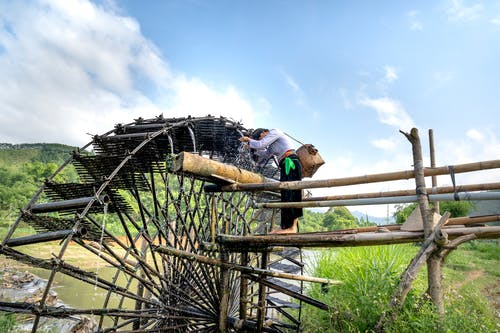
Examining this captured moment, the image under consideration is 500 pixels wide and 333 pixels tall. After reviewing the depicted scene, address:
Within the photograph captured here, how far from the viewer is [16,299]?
10805 millimetres

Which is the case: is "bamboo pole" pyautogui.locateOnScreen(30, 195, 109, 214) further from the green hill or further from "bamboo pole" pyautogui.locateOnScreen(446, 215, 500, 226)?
the green hill

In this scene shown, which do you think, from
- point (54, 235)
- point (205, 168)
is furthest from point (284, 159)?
point (54, 235)

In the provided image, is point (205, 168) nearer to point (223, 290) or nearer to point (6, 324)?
point (223, 290)

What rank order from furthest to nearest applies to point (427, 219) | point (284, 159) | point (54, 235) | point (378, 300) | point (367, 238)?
1. point (284, 159)
2. point (54, 235)
3. point (378, 300)
4. point (367, 238)
5. point (427, 219)

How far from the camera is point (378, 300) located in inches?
147

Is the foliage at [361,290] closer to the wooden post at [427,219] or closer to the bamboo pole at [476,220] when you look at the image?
the wooden post at [427,219]

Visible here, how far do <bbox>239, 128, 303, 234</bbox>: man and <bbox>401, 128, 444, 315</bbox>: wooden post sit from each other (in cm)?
200

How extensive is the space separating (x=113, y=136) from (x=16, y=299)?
323 inches

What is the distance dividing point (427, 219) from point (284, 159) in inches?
103

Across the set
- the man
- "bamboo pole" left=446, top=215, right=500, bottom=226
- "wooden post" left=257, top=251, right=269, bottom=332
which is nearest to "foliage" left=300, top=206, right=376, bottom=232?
"wooden post" left=257, top=251, right=269, bottom=332

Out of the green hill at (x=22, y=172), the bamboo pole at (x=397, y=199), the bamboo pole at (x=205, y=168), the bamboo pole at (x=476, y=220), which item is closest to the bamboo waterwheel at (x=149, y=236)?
the bamboo pole at (x=205, y=168)

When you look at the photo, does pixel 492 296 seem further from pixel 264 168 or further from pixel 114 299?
pixel 114 299

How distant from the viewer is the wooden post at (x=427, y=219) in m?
2.89

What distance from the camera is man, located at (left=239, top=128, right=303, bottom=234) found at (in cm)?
479
